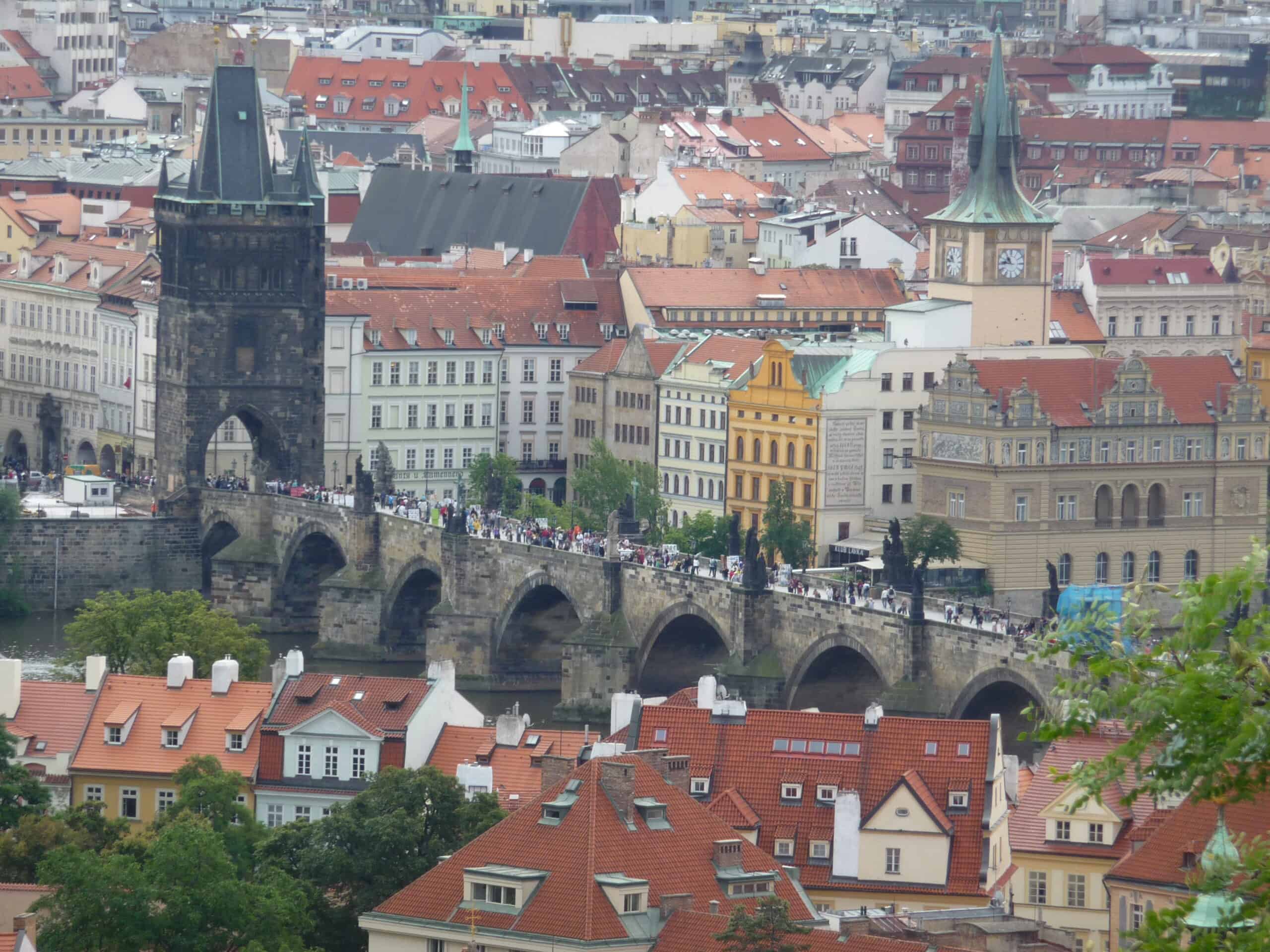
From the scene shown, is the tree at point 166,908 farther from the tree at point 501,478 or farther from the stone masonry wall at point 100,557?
the tree at point 501,478

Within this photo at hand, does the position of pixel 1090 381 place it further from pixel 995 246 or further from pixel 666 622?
pixel 666 622

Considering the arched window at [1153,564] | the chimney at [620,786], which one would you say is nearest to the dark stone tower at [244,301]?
the arched window at [1153,564]

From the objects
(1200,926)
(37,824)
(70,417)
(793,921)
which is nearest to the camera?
(1200,926)

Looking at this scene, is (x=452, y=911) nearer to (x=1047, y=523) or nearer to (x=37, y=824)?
(x=37, y=824)

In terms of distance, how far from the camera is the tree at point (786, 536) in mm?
143625

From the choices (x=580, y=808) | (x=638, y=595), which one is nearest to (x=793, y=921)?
(x=580, y=808)

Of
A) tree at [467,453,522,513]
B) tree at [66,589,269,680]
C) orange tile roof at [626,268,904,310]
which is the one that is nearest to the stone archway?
tree at [66,589,269,680]

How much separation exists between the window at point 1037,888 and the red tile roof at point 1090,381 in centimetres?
6699

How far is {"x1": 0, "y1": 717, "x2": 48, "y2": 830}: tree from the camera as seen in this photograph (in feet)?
269

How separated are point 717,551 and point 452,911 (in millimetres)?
80804

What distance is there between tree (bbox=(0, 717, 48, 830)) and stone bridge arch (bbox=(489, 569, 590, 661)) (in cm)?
5435

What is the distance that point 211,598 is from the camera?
155m

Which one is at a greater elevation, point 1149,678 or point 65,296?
point 65,296

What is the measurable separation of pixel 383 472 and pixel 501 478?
703 centimetres
